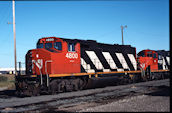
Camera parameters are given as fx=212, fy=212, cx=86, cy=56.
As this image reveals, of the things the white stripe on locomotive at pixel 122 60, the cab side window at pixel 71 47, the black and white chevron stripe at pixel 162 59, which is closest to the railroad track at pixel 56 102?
the cab side window at pixel 71 47

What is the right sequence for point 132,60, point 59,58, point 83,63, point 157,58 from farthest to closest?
point 157,58 < point 132,60 < point 83,63 < point 59,58

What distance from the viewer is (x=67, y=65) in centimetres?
1541

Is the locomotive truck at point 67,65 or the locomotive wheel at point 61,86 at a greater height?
the locomotive truck at point 67,65

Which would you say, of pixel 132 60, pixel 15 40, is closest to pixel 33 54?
pixel 15 40

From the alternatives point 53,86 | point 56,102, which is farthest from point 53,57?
point 56,102

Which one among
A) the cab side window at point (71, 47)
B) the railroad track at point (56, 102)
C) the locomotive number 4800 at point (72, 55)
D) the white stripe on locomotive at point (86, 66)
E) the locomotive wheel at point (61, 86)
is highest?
the cab side window at point (71, 47)

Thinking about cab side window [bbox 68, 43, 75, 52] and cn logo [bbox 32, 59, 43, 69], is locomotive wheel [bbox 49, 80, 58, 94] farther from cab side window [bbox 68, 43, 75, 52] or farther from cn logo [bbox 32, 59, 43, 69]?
cab side window [bbox 68, 43, 75, 52]

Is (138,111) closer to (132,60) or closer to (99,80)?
(99,80)

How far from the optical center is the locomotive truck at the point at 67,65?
14203mm

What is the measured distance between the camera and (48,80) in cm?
1385

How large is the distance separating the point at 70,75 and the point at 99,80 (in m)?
3.25

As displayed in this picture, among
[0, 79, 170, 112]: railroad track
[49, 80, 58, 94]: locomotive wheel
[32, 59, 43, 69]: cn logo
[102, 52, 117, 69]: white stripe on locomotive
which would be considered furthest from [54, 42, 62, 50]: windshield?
[102, 52, 117, 69]: white stripe on locomotive

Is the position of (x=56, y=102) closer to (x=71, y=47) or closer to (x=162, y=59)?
(x=71, y=47)

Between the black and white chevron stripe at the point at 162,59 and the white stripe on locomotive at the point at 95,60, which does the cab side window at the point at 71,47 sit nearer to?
the white stripe on locomotive at the point at 95,60
